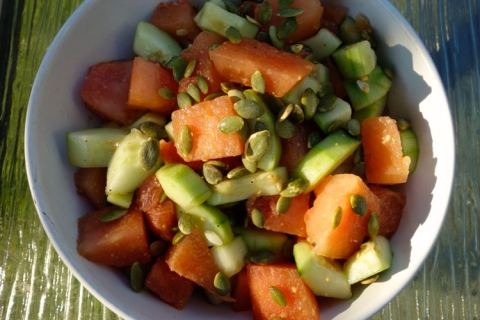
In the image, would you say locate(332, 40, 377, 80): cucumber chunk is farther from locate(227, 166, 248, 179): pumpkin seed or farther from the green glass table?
the green glass table

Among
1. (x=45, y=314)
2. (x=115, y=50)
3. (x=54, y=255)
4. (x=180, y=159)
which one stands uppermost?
(x=115, y=50)

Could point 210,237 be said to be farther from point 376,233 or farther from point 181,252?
point 376,233

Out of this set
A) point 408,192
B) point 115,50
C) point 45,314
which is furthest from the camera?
point 45,314

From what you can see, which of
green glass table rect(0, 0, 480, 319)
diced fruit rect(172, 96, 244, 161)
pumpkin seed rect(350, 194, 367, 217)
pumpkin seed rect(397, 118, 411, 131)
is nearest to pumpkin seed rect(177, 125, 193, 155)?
diced fruit rect(172, 96, 244, 161)

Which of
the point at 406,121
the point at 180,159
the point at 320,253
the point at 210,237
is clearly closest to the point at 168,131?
the point at 180,159

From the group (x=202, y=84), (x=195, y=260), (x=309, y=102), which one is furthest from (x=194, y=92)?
(x=195, y=260)

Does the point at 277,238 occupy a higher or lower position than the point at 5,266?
higher
